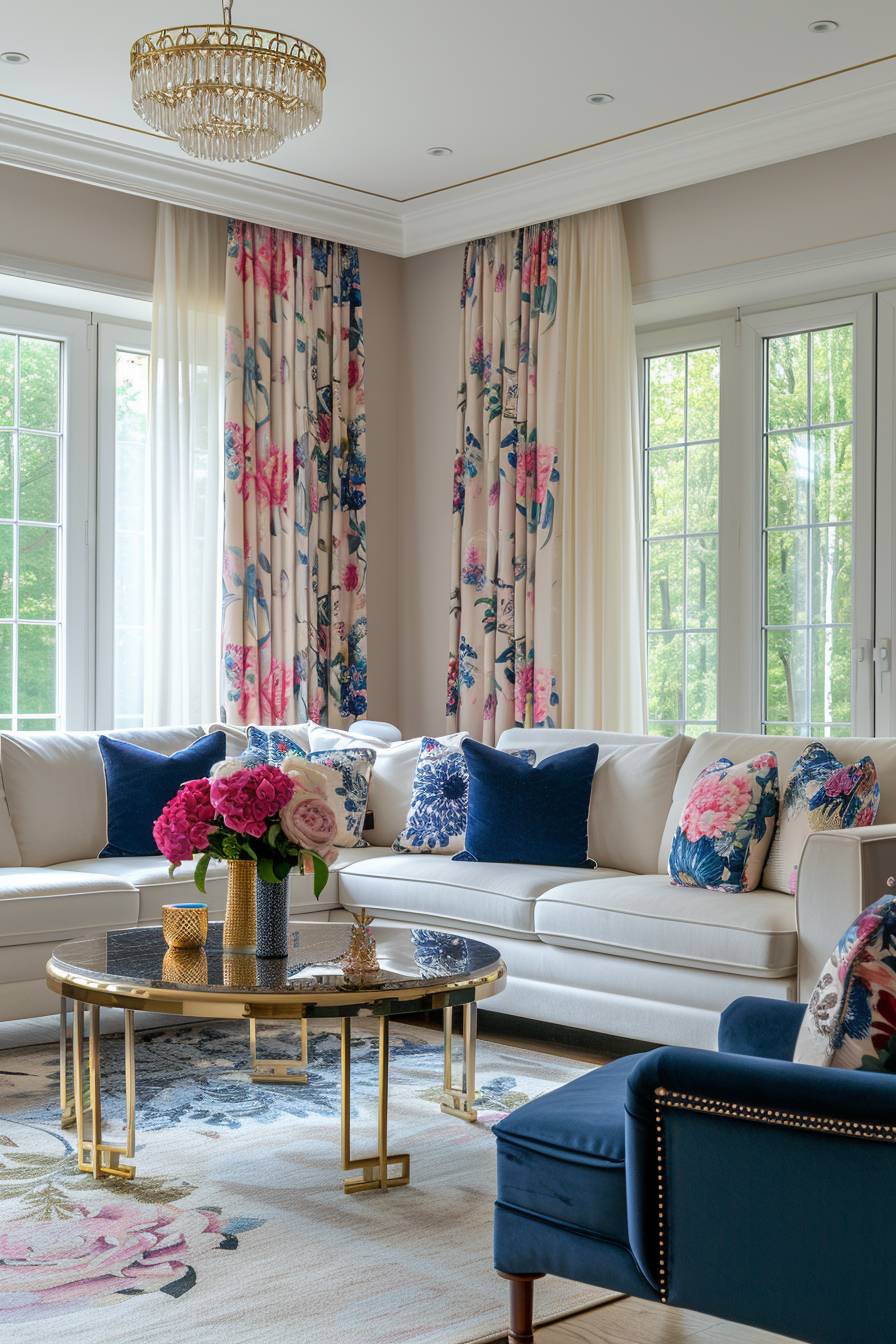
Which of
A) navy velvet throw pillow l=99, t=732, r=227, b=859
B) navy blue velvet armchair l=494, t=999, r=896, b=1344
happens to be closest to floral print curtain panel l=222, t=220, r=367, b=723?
navy velvet throw pillow l=99, t=732, r=227, b=859

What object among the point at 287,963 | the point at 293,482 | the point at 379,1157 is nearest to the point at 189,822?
the point at 287,963

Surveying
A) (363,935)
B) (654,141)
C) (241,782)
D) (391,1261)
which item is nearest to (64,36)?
(654,141)

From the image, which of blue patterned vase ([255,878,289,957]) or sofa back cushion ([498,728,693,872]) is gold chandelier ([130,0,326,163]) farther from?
sofa back cushion ([498,728,693,872])

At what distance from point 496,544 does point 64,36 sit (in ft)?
8.51

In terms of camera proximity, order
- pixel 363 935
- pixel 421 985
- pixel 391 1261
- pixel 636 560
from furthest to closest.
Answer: pixel 636 560 < pixel 363 935 < pixel 421 985 < pixel 391 1261

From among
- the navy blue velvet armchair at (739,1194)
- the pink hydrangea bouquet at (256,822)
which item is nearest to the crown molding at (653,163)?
the pink hydrangea bouquet at (256,822)

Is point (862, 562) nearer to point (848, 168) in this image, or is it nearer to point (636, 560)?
point (636, 560)

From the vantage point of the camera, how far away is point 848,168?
16.5ft

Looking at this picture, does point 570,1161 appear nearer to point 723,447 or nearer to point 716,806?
point 716,806

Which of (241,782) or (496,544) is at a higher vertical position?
(496,544)

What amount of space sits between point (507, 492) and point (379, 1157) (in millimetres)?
3440

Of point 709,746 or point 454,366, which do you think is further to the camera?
point 454,366

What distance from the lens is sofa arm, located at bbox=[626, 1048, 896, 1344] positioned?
1.84 m

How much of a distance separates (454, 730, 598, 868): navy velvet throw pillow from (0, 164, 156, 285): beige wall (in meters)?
2.47
